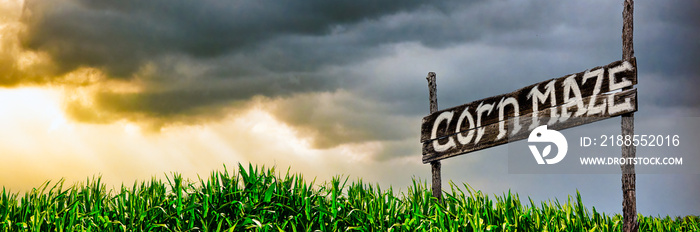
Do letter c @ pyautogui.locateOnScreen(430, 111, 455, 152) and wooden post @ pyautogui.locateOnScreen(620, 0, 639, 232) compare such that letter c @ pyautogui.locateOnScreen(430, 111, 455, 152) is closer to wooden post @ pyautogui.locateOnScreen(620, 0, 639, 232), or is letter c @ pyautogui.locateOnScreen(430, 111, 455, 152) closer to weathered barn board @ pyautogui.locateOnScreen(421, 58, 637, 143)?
weathered barn board @ pyautogui.locateOnScreen(421, 58, 637, 143)

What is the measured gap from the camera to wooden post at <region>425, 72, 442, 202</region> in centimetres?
829

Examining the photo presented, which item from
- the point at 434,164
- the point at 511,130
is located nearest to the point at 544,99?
the point at 511,130

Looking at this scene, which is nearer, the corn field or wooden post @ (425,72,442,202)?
the corn field

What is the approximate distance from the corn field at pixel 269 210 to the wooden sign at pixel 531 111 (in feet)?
3.01

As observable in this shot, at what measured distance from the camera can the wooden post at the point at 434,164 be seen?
8.29 meters

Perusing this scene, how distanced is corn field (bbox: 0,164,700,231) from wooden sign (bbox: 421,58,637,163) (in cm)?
92

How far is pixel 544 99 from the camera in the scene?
25.7ft

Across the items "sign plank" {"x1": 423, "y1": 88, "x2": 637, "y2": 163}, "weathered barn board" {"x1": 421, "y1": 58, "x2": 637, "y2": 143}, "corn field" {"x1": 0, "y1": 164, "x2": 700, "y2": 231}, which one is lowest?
"corn field" {"x1": 0, "y1": 164, "x2": 700, "y2": 231}

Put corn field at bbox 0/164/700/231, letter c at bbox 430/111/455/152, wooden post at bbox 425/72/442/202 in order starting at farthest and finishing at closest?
letter c at bbox 430/111/455/152, wooden post at bbox 425/72/442/202, corn field at bbox 0/164/700/231

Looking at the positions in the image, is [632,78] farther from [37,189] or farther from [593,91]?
[37,189]

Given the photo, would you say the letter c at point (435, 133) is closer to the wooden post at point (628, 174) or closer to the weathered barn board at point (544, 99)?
the weathered barn board at point (544, 99)

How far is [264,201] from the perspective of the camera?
651 centimetres

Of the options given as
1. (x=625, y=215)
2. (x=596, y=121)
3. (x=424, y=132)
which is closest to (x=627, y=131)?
(x=596, y=121)

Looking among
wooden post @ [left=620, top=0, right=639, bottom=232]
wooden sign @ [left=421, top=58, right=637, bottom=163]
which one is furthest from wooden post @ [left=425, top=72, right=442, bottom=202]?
wooden post @ [left=620, top=0, right=639, bottom=232]
